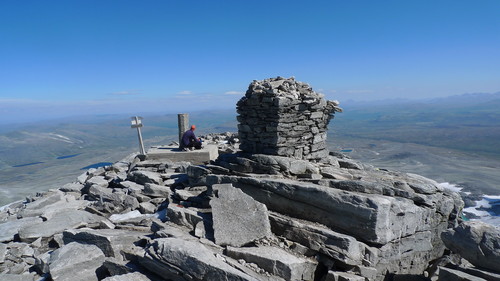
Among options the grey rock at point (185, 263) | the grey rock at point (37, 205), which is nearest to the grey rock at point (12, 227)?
the grey rock at point (37, 205)

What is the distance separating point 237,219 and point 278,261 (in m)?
2.31

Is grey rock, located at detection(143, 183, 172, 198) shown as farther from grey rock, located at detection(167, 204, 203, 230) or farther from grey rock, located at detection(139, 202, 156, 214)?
grey rock, located at detection(167, 204, 203, 230)

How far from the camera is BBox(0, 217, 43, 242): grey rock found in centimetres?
1220

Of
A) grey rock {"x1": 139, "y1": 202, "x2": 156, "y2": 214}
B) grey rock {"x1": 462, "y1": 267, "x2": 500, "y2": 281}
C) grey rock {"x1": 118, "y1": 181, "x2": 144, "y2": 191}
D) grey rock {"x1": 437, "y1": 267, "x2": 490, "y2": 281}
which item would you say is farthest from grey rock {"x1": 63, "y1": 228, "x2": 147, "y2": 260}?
grey rock {"x1": 462, "y1": 267, "x2": 500, "y2": 281}

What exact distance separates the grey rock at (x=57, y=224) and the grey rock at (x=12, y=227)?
48cm

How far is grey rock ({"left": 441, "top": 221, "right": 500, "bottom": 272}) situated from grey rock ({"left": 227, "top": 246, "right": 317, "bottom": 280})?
481 centimetres

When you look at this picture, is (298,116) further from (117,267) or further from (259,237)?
(117,267)

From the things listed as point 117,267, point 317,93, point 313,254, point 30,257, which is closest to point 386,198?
point 313,254

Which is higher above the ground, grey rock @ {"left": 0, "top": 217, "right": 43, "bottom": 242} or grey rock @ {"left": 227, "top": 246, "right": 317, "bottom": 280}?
grey rock @ {"left": 227, "top": 246, "right": 317, "bottom": 280}

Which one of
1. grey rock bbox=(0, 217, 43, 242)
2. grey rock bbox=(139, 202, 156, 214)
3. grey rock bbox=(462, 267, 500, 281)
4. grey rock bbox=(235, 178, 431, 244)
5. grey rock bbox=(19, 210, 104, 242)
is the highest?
grey rock bbox=(235, 178, 431, 244)

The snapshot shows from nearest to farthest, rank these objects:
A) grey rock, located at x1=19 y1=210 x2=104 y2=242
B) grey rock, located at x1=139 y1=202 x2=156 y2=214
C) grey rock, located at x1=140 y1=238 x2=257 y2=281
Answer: grey rock, located at x1=140 y1=238 x2=257 y2=281 < grey rock, located at x1=19 y1=210 x2=104 y2=242 < grey rock, located at x1=139 y1=202 x2=156 y2=214

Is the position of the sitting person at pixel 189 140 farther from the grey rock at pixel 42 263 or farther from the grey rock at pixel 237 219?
the grey rock at pixel 42 263

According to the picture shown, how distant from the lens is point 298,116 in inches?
531

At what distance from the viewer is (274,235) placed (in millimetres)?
9555
